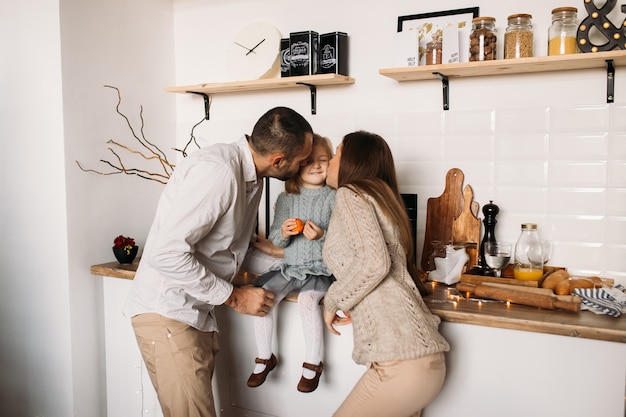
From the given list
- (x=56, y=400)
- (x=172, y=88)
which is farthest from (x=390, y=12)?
(x=56, y=400)

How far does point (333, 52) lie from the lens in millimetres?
2508

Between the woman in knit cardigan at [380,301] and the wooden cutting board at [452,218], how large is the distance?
62 centimetres

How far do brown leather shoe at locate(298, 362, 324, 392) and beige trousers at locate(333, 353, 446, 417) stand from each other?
0.31 meters

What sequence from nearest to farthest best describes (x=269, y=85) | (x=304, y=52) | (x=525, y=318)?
(x=525, y=318) → (x=304, y=52) → (x=269, y=85)

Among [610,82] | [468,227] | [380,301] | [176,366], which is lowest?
[176,366]

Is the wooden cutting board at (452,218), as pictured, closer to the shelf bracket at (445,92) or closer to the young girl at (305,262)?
the shelf bracket at (445,92)

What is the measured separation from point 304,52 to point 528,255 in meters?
1.19

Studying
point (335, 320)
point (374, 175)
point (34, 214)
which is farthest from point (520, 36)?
point (34, 214)

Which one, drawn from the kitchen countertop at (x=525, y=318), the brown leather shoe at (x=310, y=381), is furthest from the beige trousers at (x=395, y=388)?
the brown leather shoe at (x=310, y=381)

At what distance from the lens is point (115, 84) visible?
263 centimetres

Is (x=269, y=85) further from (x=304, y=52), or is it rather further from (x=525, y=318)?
(x=525, y=318)

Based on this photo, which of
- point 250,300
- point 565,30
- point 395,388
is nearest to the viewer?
point 395,388

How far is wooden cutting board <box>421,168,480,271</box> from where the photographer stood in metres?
2.36

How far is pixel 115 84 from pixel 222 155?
104cm
